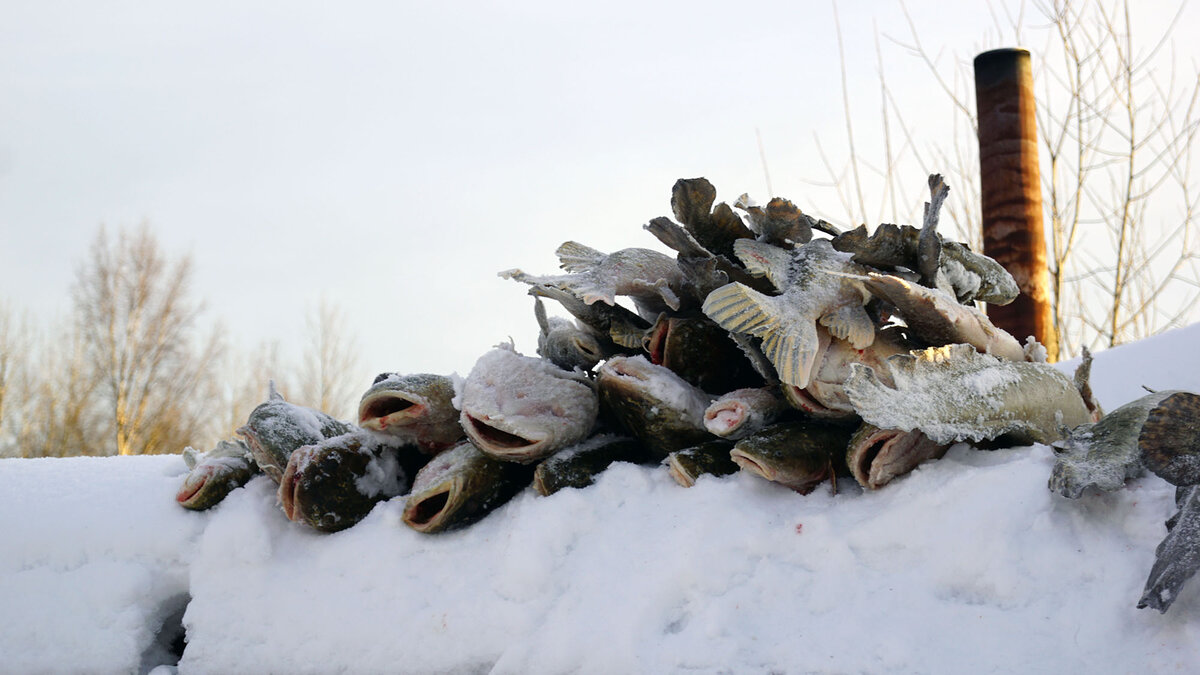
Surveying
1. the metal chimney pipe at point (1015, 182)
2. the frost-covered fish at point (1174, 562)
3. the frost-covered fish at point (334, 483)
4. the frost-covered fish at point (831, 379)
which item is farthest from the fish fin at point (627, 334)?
the metal chimney pipe at point (1015, 182)

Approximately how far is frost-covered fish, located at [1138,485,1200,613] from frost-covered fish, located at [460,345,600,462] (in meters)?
0.82

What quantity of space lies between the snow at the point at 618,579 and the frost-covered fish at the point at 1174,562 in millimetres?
38

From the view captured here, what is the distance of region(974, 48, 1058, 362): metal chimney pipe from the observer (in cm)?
271

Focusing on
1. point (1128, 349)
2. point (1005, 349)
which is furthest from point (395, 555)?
point (1128, 349)

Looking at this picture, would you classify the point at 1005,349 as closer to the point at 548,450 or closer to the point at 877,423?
the point at 877,423

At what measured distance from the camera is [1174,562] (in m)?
0.91

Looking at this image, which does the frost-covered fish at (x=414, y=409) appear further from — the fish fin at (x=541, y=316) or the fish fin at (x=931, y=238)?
the fish fin at (x=931, y=238)

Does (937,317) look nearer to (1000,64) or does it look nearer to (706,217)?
(706,217)

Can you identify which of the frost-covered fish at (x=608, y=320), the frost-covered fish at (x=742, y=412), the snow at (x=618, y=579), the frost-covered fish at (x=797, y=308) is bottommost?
the snow at (x=618, y=579)

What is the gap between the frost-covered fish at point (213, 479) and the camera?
5.24 feet

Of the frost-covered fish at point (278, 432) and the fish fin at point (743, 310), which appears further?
the frost-covered fish at point (278, 432)

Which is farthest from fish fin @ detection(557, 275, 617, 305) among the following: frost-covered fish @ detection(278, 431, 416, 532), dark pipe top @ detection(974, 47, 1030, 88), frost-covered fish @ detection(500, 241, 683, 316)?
dark pipe top @ detection(974, 47, 1030, 88)

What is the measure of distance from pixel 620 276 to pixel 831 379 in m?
0.40

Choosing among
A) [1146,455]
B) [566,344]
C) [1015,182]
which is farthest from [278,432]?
[1015,182]
